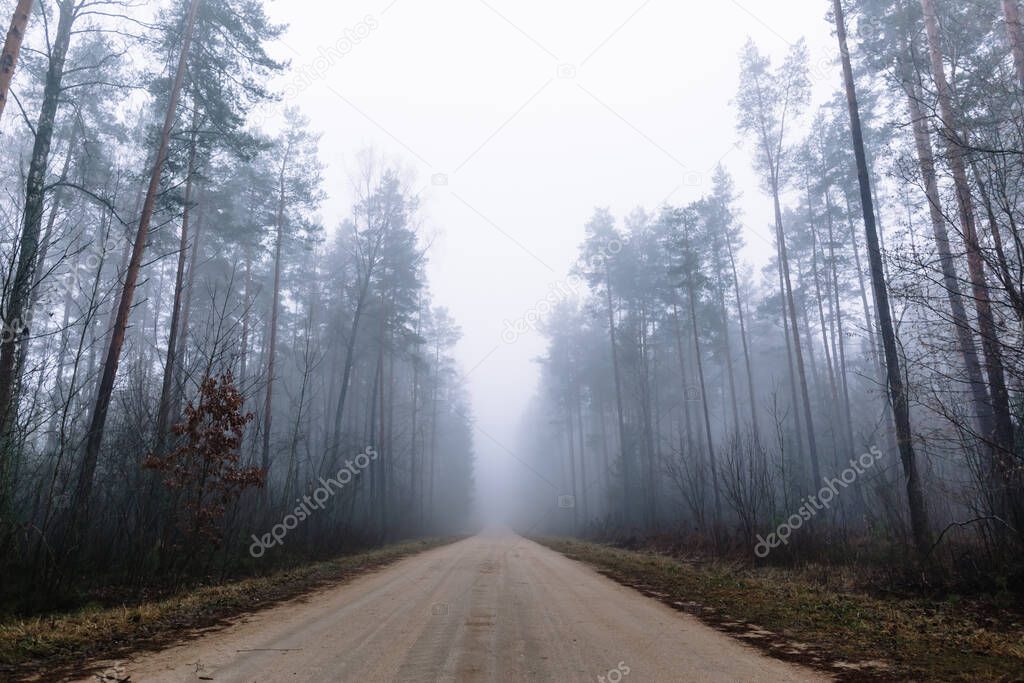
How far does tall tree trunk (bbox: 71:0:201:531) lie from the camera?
266 inches

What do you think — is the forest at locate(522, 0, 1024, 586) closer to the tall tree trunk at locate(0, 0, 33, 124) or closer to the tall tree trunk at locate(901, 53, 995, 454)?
the tall tree trunk at locate(901, 53, 995, 454)

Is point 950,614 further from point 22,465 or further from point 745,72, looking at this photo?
point 745,72

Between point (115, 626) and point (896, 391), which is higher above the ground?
point (896, 391)

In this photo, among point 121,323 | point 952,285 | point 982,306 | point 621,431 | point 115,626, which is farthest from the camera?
point 621,431

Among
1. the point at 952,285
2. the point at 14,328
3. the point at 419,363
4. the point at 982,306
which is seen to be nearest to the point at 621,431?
the point at 419,363

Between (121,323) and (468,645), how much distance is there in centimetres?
814

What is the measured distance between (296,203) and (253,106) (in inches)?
313

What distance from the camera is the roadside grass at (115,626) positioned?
14.4ft

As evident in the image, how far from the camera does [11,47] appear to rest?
23.6 ft

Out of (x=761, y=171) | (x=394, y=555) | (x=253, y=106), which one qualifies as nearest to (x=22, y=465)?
(x=253, y=106)

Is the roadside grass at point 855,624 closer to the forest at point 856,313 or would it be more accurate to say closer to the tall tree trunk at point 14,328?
the forest at point 856,313

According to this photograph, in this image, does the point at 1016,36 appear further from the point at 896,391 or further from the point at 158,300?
the point at 158,300

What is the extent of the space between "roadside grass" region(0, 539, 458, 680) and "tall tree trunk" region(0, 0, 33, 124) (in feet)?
20.2

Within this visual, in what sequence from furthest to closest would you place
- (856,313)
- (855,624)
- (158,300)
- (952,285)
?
(158,300)
(856,313)
(952,285)
(855,624)
